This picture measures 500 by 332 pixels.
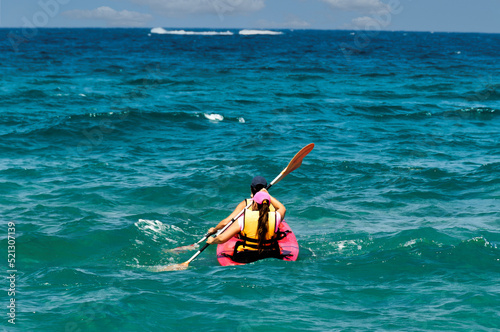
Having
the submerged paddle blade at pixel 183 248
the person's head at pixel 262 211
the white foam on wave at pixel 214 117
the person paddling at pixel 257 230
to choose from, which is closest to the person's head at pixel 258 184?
the person paddling at pixel 257 230

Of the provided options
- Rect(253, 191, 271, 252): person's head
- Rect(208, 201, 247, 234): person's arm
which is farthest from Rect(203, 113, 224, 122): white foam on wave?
Rect(253, 191, 271, 252): person's head

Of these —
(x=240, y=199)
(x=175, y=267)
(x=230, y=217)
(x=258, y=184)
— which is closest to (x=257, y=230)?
(x=258, y=184)

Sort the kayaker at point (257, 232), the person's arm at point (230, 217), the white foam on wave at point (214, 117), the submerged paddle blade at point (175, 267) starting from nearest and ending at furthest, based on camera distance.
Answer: the kayaker at point (257, 232) < the submerged paddle blade at point (175, 267) < the person's arm at point (230, 217) < the white foam on wave at point (214, 117)

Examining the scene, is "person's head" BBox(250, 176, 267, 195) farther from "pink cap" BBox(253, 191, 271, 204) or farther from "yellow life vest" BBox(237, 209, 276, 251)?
"yellow life vest" BBox(237, 209, 276, 251)

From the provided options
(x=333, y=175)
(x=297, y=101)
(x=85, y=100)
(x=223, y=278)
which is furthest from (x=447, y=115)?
(x=223, y=278)

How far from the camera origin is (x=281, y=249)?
8.93 meters

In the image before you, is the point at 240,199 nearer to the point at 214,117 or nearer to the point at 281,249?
the point at 281,249

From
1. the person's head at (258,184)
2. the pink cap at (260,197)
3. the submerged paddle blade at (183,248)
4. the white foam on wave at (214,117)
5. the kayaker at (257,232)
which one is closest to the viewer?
the pink cap at (260,197)

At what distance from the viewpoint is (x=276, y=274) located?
26.6ft

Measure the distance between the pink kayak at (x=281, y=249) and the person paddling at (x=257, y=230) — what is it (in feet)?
0.39

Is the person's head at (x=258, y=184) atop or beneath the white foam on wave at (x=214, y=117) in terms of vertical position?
beneath

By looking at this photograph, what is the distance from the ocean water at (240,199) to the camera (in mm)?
7082

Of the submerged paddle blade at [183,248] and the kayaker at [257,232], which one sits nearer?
the kayaker at [257,232]

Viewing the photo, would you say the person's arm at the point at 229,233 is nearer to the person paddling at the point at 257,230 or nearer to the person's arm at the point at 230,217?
the person paddling at the point at 257,230
